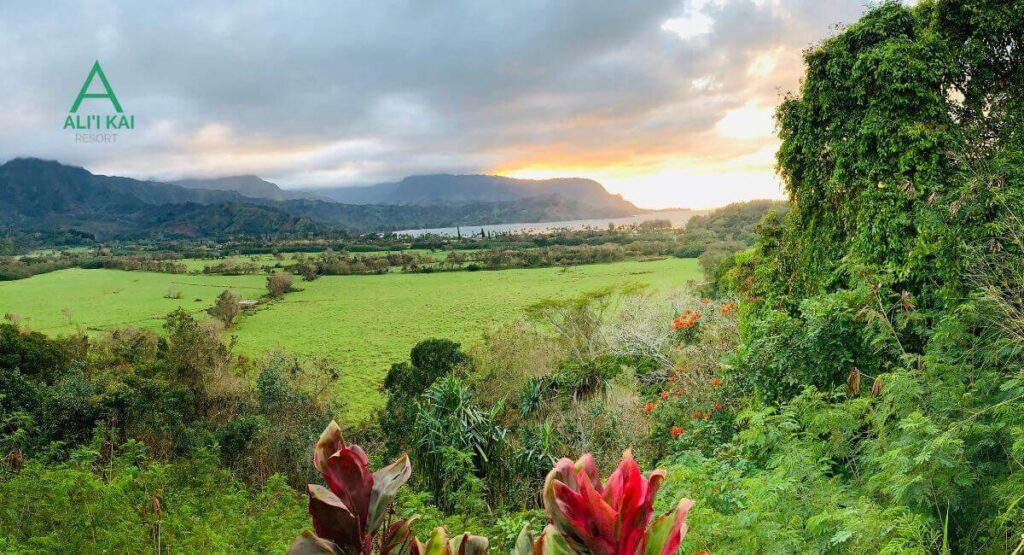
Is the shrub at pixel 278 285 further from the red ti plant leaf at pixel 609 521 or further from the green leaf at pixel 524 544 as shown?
the red ti plant leaf at pixel 609 521

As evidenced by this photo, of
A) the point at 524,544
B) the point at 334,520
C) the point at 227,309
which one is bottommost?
the point at 227,309

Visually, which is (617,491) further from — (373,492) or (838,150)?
(838,150)

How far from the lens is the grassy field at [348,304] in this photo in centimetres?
2205

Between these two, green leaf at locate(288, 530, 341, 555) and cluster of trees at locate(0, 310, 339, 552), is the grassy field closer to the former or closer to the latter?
cluster of trees at locate(0, 310, 339, 552)

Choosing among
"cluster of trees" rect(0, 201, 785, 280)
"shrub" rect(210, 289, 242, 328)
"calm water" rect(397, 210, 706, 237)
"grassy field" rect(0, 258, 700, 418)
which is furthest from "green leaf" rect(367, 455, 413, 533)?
"calm water" rect(397, 210, 706, 237)

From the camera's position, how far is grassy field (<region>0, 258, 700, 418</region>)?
72.3 feet

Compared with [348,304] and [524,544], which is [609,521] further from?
[348,304]

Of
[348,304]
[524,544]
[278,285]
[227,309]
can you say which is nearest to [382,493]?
[524,544]

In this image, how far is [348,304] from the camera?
34250 mm

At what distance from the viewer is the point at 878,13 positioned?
601 cm

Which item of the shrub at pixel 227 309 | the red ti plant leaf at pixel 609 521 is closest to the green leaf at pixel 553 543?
the red ti plant leaf at pixel 609 521

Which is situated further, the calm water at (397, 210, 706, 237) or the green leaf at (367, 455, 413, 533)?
the calm water at (397, 210, 706, 237)

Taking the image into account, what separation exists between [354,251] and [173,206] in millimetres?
67613

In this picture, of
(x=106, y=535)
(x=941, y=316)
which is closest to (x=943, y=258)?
(x=941, y=316)
